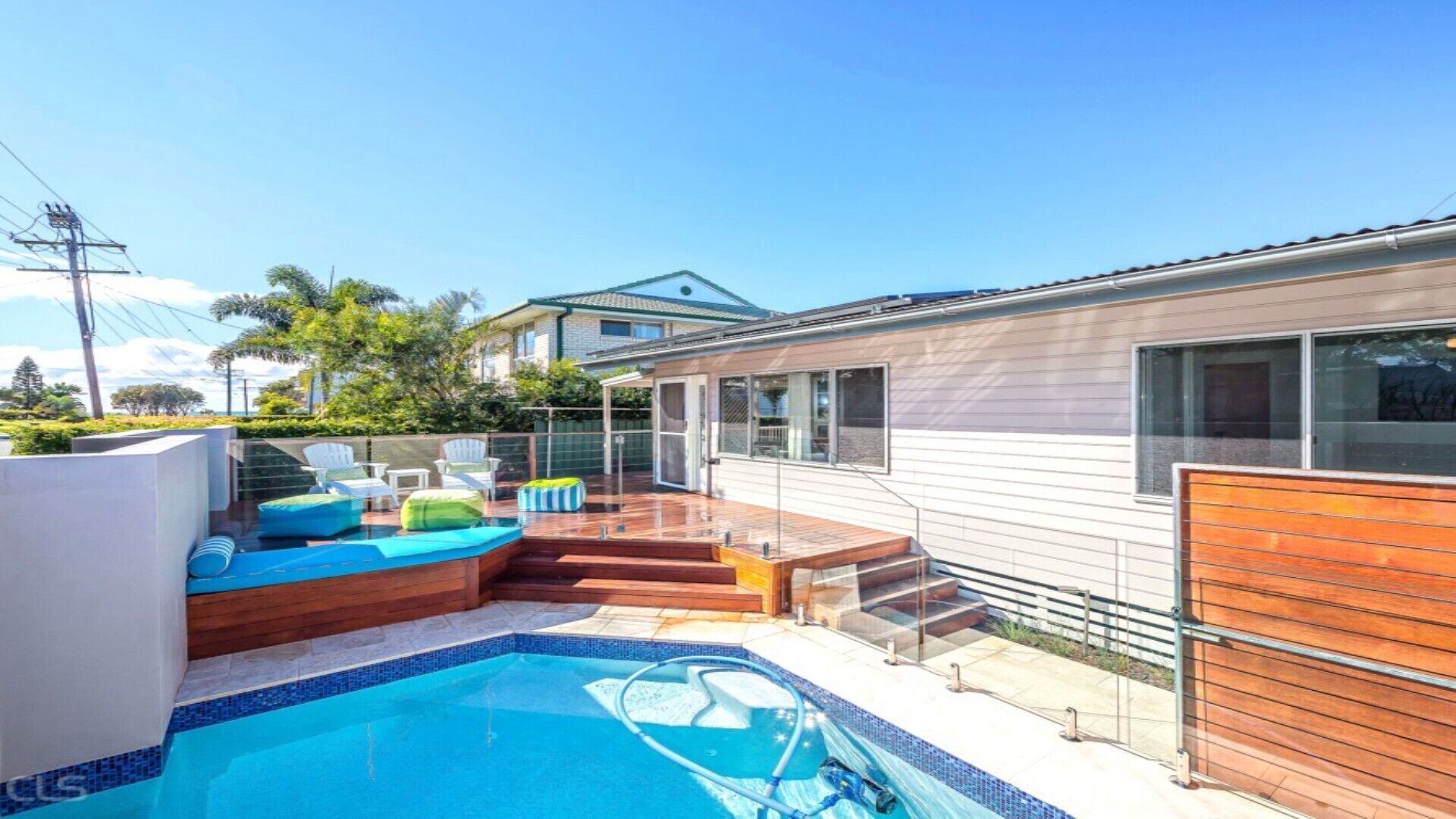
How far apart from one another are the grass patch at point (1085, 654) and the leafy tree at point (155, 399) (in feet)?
218

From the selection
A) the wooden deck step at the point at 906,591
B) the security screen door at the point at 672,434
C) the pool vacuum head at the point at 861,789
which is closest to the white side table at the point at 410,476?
the security screen door at the point at 672,434

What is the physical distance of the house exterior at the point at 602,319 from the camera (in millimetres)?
16312

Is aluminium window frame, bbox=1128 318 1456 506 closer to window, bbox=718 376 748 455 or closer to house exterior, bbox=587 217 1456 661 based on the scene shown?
house exterior, bbox=587 217 1456 661

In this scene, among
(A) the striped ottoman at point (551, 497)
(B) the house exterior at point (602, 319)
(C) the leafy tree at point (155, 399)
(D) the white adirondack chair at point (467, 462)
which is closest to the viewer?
(A) the striped ottoman at point (551, 497)

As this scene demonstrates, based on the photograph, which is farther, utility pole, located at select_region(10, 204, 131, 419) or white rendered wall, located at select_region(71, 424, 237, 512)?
utility pole, located at select_region(10, 204, 131, 419)

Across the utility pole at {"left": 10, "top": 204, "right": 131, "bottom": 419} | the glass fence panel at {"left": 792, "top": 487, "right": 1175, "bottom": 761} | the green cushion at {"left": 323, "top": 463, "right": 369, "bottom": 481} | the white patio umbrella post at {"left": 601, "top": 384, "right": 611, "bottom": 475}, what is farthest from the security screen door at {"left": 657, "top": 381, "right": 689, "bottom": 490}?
the utility pole at {"left": 10, "top": 204, "right": 131, "bottom": 419}

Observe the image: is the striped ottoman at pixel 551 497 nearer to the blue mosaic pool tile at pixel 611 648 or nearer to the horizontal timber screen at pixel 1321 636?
the blue mosaic pool tile at pixel 611 648

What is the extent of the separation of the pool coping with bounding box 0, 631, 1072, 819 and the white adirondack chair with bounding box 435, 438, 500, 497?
352 centimetres

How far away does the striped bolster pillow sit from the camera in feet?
14.8

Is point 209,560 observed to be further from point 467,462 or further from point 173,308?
point 173,308

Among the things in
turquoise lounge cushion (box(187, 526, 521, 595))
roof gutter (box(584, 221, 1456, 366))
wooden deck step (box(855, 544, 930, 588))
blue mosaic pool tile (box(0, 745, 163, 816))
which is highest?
roof gutter (box(584, 221, 1456, 366))

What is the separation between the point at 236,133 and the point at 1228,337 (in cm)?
1451

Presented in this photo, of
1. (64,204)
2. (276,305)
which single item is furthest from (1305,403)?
(64,204)

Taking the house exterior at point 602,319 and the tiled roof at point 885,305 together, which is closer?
Result: the tiled roof at point 885,305
